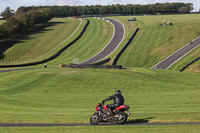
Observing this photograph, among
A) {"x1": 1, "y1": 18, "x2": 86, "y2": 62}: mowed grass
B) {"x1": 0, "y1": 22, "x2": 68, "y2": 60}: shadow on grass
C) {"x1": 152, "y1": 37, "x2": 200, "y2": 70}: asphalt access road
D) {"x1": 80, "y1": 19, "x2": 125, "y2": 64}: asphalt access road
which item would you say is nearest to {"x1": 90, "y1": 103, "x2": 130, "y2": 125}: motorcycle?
{"x1": 152, "y1": 37, "x2": 200, "y2": 70}: asphalt access road

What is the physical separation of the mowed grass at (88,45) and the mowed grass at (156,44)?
1282cm

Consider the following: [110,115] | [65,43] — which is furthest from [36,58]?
[110,115]

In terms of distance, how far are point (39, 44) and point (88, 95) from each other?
89614mm

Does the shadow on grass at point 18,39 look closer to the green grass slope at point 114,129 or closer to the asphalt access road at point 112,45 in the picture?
the asphalt access road at point 112,45

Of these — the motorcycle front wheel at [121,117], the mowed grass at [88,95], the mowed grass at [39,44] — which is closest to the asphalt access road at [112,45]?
the mowed grass at [39,44]

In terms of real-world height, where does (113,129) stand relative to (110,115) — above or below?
below

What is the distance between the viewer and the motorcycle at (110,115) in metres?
21.0

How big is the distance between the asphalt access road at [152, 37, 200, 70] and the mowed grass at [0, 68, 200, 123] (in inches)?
869

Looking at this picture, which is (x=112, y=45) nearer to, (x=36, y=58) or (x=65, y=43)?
(x=65, y=43)

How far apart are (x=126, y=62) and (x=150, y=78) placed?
3477 centimetres

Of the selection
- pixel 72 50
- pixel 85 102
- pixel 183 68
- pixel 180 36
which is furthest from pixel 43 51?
pixel 85 102

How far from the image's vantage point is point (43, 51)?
381 ft

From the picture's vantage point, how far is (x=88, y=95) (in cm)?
4153

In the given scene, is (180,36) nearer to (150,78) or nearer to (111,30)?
(111,30)
